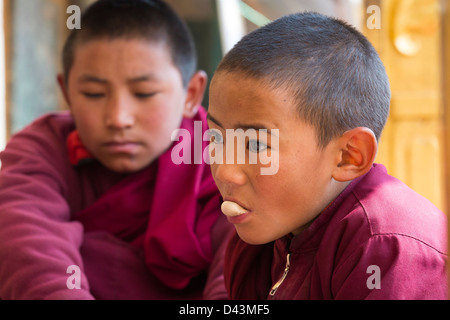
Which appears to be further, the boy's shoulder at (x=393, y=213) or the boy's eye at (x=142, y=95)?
the boy's eye at (x=142, y=95)

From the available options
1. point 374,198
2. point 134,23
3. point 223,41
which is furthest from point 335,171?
point 223,41

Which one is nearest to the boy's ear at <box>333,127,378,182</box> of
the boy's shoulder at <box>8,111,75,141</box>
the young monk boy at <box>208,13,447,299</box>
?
the young monk boy at <box>208,13,447,299</box>

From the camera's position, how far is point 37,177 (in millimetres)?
1052

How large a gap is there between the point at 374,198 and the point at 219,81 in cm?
22

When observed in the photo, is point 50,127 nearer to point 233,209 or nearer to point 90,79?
point 90,79

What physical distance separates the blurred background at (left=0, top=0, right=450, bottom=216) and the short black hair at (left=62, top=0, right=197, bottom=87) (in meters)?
0.15

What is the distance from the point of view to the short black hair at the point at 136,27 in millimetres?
1045

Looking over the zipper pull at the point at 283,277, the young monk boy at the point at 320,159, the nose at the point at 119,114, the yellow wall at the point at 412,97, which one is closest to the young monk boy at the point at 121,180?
the nose at the point at 119,114

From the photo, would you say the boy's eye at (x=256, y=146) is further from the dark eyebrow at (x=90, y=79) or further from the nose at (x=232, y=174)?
the dark eyebrow at (x=90, y=79)

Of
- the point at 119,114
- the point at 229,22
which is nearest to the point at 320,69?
the point at 119,114

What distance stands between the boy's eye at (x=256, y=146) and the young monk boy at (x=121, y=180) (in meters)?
0.37

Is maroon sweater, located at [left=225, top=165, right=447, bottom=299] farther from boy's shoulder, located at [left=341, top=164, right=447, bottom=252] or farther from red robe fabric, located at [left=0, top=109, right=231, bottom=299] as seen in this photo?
red robe fabric, located at [left=0, top=109, right=231, bottom=299]

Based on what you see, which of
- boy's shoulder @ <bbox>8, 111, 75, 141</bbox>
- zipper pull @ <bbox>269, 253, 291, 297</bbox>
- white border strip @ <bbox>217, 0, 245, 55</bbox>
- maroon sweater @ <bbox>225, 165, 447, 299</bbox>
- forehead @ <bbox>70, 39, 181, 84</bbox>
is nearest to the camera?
maroon sweater @ <bbox>225, 165, 447, 299</bbox>

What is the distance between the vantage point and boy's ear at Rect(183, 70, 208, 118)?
1144mm
